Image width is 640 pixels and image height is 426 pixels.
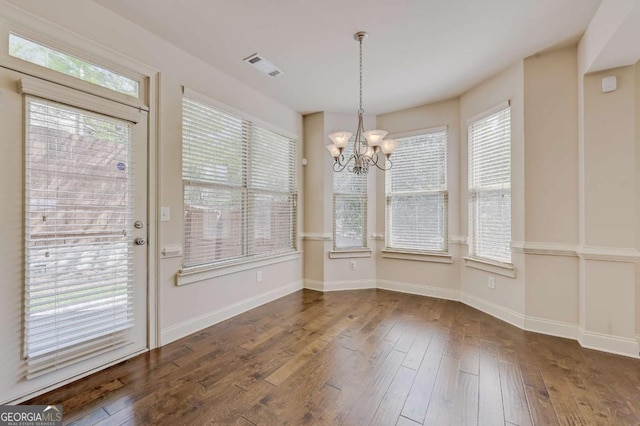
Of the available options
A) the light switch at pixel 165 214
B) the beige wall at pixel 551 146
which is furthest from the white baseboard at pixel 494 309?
the light switch at pixel 165 214

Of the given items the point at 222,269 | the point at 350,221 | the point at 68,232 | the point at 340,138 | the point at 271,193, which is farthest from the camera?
the point at 350,221

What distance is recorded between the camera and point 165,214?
260 cm

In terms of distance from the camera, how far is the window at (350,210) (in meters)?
4.41

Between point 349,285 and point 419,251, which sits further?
point 349,285

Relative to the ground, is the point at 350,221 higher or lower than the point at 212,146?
lower

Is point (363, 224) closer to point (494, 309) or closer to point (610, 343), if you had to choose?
point (494, 309)

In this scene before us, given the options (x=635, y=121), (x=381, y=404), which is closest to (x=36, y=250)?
(x=381, y=404)

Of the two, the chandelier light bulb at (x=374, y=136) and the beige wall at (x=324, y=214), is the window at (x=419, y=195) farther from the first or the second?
the chandelier light bulb at (x=374, y=136)

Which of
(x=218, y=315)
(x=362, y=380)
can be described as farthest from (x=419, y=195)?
(x=218, y=315)

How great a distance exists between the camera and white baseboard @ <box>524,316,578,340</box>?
268cm

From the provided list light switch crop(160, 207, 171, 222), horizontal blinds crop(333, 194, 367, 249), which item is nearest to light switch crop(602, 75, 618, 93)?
horizontal blinds crop(333, 194, 367, 249)

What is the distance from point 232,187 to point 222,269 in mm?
960

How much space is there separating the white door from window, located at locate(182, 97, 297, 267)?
0.51 m

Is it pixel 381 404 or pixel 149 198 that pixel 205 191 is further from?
pixel 381 404
